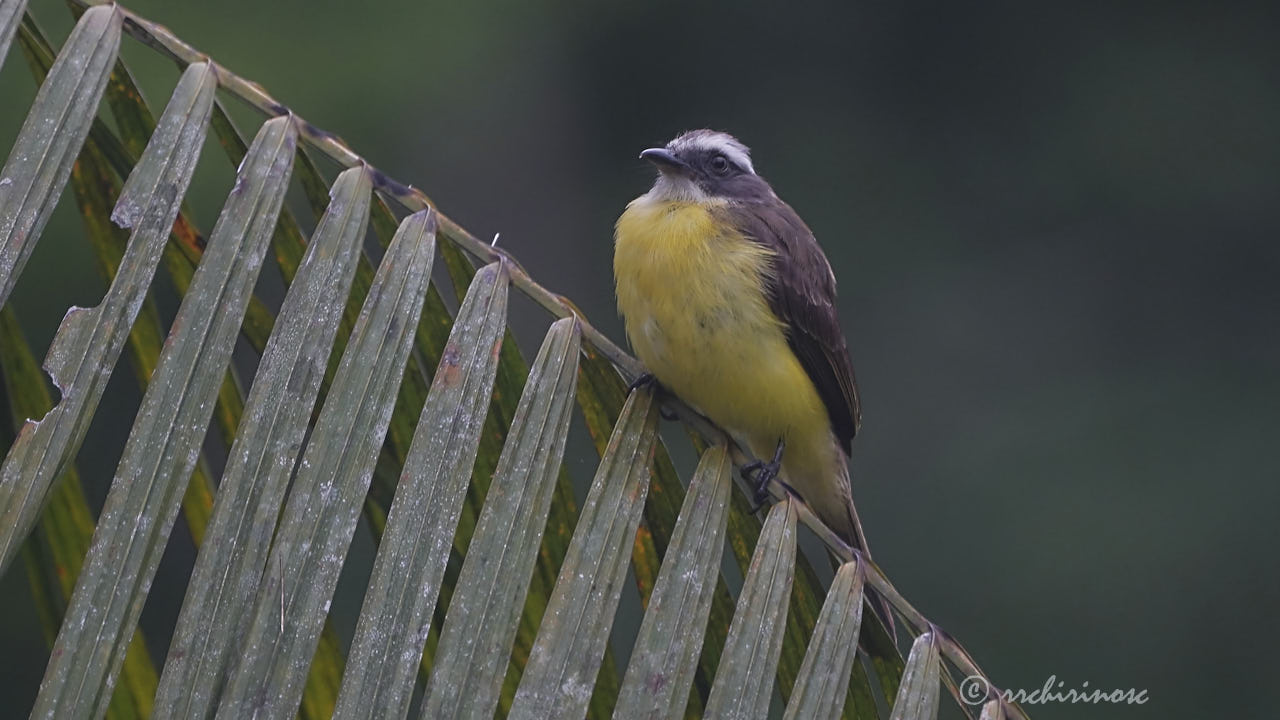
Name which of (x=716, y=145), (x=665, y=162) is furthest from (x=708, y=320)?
(x=716, y=145)

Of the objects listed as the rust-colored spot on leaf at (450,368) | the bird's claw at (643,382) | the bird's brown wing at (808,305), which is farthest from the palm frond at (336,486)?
the bird's brown wing at (808,305)

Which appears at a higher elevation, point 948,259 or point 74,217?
point 948,259

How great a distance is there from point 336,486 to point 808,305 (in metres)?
2.16

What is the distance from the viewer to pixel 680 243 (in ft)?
13.0

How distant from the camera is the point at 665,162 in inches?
175

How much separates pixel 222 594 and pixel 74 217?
10681 mm

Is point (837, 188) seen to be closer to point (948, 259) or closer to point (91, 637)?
point (948, 259)

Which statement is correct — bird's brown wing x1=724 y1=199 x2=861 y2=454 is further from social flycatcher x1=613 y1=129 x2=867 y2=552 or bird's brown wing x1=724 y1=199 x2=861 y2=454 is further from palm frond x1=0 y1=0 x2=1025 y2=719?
palm frond x1=0 y1=0 x2=1025 y2=719

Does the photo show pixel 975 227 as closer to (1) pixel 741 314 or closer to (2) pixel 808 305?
(2) pixel 808 305

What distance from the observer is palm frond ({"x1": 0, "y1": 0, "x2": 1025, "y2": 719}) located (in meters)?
2.14

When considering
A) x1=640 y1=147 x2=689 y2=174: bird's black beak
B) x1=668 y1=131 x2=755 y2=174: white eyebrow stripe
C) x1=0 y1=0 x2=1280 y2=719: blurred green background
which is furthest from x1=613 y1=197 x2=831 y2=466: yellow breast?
x1=0 y1=0 x2=1280 y2=719: blurred green background

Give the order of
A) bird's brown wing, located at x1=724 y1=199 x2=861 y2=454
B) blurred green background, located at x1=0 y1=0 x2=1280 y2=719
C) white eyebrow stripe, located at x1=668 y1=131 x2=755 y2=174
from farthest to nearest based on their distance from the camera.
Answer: blurred green background, located at x1=0 y1=0 x2=1280 y2=719 < white eyebrow stripe, located at x1=668 y1=131 x2=755 y2=174 < bird's brown wing, located at x1=724 y1=199 x2=861 y2=454

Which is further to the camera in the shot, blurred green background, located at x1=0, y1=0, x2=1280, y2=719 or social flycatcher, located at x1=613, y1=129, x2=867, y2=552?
blurred green background, located at x1=0, y1=0, x2=1280, y2=719

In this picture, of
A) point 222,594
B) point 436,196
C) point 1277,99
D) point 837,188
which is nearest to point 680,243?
point 222,594
